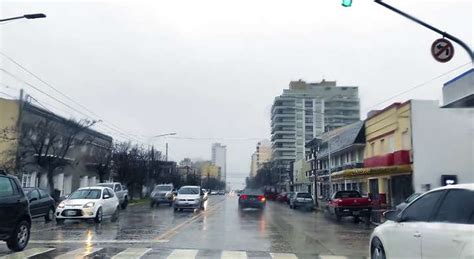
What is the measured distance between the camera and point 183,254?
1216 centimetres

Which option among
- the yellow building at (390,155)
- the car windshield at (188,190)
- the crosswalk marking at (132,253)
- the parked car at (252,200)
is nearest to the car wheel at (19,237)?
the crosswalk marking at (132,253)

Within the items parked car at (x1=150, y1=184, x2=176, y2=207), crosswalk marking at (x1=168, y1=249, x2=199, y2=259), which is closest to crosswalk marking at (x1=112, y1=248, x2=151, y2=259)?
crosswalk marking at (x1=168, y1=249, x2=199, y2=259)

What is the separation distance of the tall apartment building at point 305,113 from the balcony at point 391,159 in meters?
32.8

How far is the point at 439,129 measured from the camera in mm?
36125

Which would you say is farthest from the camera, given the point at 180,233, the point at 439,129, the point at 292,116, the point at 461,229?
the point at 292,116

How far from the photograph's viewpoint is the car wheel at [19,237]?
1241cm

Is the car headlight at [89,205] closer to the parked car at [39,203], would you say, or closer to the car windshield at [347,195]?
the parked car at [39,203]

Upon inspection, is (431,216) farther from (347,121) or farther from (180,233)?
(347,121)

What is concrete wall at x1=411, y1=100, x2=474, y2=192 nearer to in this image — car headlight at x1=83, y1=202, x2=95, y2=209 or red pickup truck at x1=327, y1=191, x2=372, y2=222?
red pickup truck at x1=327, y1=191, x2=372, y2=222

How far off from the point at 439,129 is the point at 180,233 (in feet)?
80.0

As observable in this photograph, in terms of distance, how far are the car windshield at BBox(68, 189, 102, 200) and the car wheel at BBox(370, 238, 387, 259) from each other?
16410 mm

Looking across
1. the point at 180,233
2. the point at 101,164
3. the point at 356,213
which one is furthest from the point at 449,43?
the point at 101,164

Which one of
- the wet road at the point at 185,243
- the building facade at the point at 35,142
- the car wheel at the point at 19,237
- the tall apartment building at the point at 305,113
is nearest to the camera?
the wet road at the point at 185,243

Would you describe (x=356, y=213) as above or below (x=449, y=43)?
below
